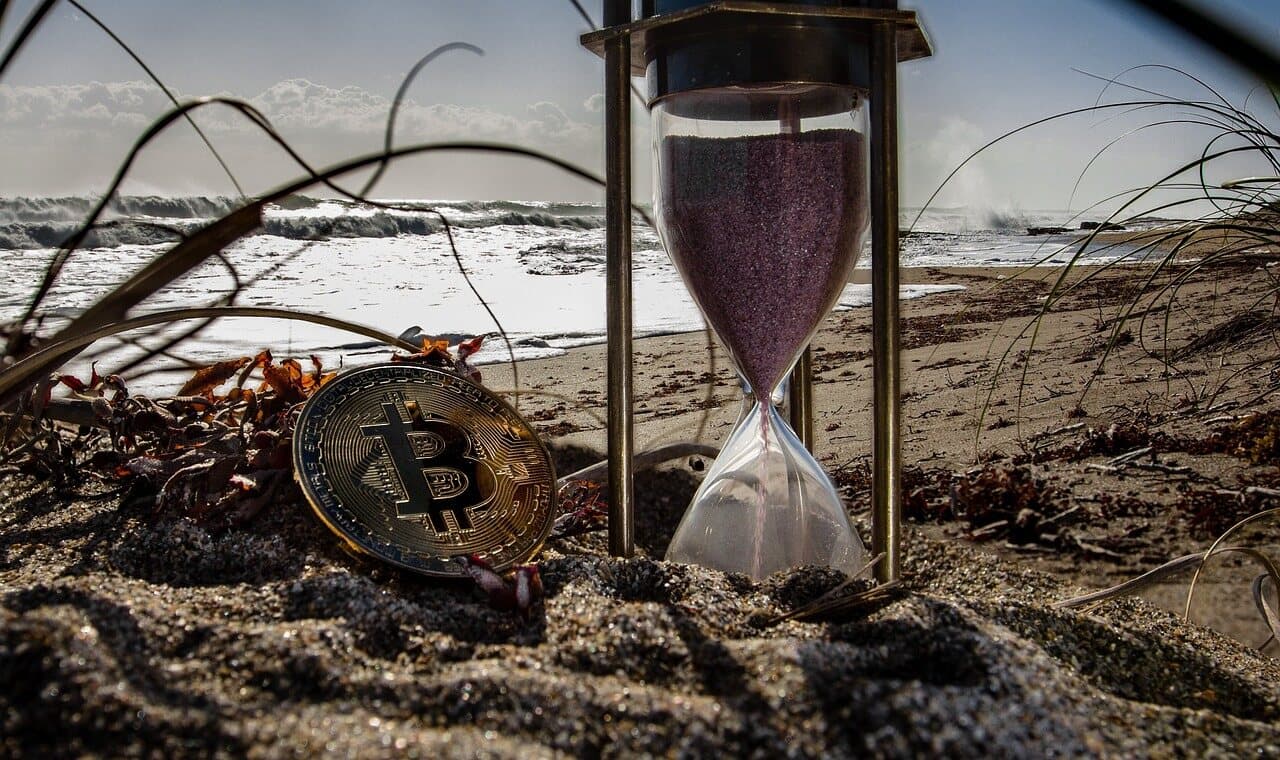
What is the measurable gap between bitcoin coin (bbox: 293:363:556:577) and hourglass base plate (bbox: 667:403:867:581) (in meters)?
0.25

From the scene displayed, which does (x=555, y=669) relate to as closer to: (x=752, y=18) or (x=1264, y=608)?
(x=752, y=18)

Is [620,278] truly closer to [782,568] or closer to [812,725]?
[782,568]

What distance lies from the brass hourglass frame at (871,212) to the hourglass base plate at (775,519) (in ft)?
0.25

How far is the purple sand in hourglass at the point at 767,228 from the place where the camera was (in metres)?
1.53

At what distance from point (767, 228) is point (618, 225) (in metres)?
0.21

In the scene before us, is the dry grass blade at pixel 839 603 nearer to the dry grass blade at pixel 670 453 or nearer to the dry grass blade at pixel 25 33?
the dry grass blade at pixel 670 453

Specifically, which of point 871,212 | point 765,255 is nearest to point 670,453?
point 765,255

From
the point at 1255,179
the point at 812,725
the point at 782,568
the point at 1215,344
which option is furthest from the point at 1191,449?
the point at 812,725

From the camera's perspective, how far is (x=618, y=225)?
1.51 metres

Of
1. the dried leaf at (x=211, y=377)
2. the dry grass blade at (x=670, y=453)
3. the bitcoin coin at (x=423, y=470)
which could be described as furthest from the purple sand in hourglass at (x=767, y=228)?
the dried leaf at (x=211, y=377)

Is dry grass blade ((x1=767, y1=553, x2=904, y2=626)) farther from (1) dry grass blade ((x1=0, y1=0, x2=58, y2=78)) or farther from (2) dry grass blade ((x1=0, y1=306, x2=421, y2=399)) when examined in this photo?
(1) dry grass blade ((x1=0, y1=0, x2=58, y2=78))

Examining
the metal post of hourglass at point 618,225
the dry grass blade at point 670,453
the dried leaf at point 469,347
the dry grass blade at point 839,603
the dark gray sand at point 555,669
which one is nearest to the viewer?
the dark gray sand at point 555,669

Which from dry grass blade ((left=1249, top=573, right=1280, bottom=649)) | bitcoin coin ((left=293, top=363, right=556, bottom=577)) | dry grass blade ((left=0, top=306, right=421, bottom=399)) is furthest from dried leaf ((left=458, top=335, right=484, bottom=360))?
dry grass blade ((left=1249, top=573, right=1280, bottom=649))

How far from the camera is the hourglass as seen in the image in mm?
1537
